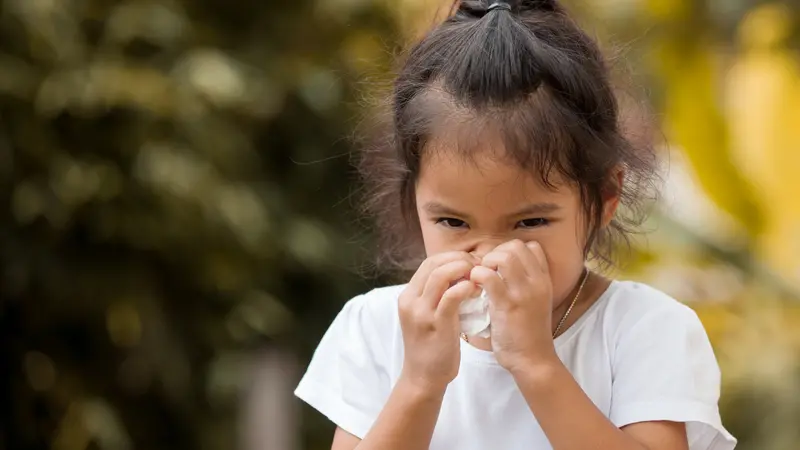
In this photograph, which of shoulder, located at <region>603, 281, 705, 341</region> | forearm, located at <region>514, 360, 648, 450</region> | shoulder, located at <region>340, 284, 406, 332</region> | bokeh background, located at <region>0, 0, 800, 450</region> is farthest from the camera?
bokeh background, located at <region>0, 0, 800, 450</region>

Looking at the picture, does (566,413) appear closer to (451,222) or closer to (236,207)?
(451,222)

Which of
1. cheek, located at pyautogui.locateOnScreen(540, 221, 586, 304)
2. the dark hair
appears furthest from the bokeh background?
cheek, located at pyautogui.locateOnScreen(540, 221, 586, 304)

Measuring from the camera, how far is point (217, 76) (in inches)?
138

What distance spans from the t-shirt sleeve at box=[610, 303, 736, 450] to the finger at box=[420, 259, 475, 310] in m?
0.25

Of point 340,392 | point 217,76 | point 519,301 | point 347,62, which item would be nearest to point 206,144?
point 217,76

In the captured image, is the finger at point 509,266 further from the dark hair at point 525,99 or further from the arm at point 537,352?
the dark hair at point 525,99

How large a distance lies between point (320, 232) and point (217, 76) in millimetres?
702

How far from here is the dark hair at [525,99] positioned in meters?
1.38

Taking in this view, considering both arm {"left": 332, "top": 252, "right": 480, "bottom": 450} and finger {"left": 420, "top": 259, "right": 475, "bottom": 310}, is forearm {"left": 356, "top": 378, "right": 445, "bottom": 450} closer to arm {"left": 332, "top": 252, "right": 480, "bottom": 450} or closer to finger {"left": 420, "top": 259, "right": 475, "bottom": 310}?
arm {"left": 332, "top": 252, "right": 480, "bottom": 450}

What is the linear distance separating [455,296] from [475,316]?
0.05m

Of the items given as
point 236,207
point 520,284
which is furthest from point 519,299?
point 236,207

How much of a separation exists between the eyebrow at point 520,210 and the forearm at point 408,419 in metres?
0.21

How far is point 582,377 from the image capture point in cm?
149

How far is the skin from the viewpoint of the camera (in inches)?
53.2
